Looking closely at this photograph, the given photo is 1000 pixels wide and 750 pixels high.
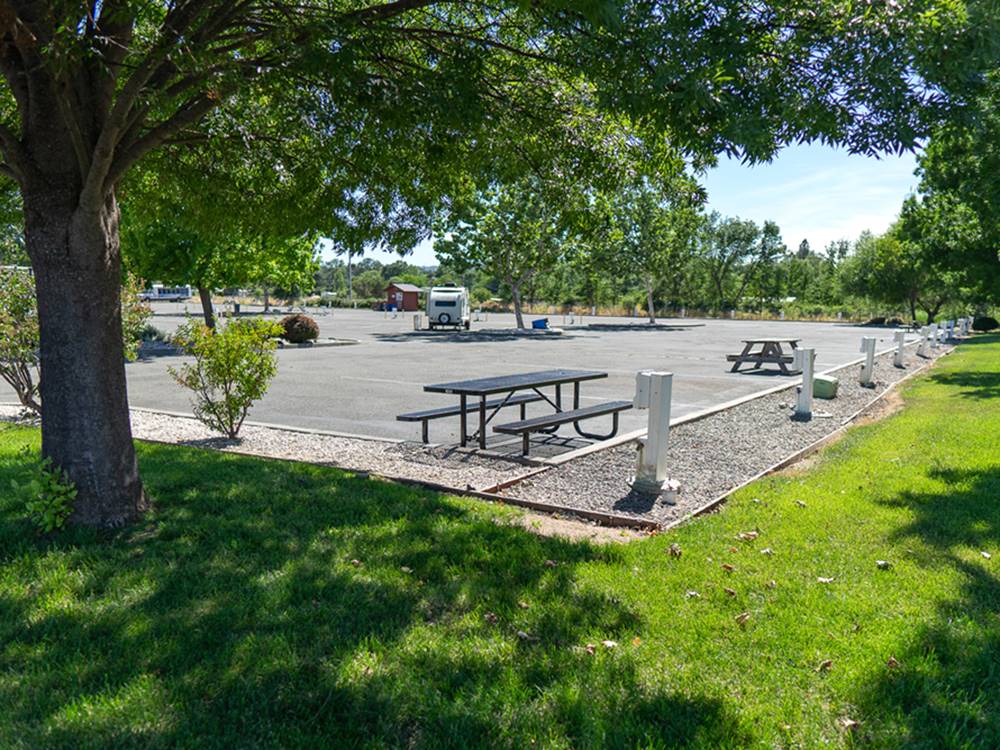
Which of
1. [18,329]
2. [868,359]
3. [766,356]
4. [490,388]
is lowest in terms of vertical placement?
[766,356]

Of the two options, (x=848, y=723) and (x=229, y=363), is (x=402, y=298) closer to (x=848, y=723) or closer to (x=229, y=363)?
(x=229, y=363)

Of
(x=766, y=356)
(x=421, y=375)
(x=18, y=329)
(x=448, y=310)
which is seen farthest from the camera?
(x=448, y=310)

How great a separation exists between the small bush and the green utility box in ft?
37.3

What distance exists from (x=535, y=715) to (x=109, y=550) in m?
2.96

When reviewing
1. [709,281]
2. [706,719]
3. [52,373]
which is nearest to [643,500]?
[706,719]

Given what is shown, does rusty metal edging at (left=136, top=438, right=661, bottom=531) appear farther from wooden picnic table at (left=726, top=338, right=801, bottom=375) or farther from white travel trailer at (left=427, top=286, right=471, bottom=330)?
white travel trailer at (left=427, top=286, right=471, bottom=330)

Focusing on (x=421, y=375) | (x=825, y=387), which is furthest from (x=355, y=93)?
(x=421, y=375)

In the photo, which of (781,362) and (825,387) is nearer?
(825,387)

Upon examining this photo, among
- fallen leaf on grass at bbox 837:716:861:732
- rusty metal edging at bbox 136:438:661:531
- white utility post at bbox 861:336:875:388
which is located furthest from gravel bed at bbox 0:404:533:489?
white utility post at bbox 861:336:875:388

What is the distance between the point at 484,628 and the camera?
3609mm

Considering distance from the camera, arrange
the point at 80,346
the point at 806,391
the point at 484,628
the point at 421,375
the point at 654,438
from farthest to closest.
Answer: the point at 421,375, the point at 806,391, the point at 654,438, the point at 80,346, the point at 484,628

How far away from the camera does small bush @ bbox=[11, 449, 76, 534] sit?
4.56 meters

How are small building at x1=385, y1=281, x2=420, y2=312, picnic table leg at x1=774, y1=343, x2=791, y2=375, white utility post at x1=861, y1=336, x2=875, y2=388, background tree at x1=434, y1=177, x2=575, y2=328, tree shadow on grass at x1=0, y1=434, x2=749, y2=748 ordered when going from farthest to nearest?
1. small building at x1=385, y1=281, x2=420, y2=312
2. background tree at x1=434, y1=177, x2=575, y2=328
3. picnic table leg at x1=774, y1=343, x2=791, y2=375
4. white utility post at x1=861, y1=336, x2=875, y2=388
5. tree shadow on grass at x1=0, y1=434, x2=749, y2=748

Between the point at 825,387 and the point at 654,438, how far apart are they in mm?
7639
